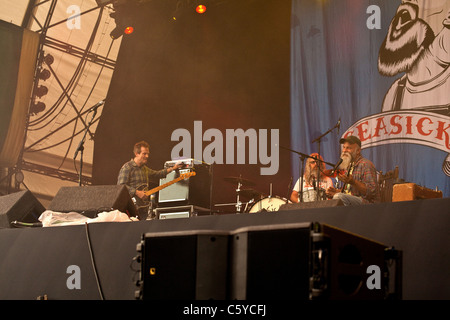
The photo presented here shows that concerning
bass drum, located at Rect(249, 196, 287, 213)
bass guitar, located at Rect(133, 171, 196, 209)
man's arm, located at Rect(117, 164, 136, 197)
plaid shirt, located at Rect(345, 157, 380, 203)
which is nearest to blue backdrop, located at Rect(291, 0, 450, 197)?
bass drum, located at Rect(249, 196, 287, 213)

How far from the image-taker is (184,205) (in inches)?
259

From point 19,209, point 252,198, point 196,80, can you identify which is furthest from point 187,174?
point 19,209

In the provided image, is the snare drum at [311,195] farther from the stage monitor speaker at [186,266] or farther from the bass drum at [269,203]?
the stage monitor speaker at [186,266]

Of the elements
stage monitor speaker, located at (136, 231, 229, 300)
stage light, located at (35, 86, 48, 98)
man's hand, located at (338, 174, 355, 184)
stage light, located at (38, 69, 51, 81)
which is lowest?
stage monitor speaker, located at (136, 231, 229, 300)

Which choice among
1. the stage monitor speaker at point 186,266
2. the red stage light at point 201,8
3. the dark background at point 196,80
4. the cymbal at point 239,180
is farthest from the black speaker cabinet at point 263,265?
the red stage light at point 201,8

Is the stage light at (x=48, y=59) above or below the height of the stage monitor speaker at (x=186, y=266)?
above

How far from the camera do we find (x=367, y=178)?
5.32 m

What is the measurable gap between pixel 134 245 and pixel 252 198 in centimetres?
412

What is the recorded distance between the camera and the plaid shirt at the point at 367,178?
527 cm

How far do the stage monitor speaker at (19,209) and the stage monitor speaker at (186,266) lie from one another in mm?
1973

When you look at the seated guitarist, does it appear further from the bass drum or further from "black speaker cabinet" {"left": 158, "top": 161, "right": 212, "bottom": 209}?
the bass drum

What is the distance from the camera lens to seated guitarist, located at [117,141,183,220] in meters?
6.80

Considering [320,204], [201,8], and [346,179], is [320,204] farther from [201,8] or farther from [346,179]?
[201,8]

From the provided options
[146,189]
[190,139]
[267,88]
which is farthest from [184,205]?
[267,88]
